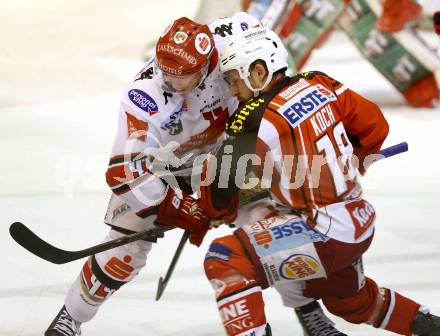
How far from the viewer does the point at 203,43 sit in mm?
3004

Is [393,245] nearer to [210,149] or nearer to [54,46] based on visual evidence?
[210,149]

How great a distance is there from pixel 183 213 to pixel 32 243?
504 mm

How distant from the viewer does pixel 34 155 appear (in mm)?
5449

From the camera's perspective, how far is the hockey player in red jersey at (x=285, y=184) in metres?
2.72

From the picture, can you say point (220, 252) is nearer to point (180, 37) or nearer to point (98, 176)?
point (180, 37)

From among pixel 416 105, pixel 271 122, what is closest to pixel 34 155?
pixel 416 105

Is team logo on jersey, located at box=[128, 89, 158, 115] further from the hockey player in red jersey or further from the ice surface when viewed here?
the ice surface

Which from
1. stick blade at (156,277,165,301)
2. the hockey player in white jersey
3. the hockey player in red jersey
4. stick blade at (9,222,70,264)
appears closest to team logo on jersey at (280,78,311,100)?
the hockey player in red jersey

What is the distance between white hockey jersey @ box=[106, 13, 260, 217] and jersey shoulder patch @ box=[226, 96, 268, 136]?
41 cm

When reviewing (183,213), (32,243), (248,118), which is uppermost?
(248,118)

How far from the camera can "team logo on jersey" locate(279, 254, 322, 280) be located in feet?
9.04

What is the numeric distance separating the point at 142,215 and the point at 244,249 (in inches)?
20.7

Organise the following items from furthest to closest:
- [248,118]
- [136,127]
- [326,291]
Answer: [136,127] → [326,291] → [248,118]

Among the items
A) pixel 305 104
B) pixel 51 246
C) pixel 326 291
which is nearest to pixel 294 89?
pixel 305 104
